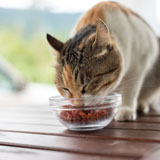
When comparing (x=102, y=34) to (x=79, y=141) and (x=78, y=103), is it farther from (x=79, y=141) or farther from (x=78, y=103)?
(x=79, y=141)

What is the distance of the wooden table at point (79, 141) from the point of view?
95 centimetres

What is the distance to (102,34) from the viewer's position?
1.37m

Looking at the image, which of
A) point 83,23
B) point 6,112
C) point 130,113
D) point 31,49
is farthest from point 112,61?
point 31,49

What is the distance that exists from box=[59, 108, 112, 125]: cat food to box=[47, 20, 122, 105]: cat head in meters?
0.08

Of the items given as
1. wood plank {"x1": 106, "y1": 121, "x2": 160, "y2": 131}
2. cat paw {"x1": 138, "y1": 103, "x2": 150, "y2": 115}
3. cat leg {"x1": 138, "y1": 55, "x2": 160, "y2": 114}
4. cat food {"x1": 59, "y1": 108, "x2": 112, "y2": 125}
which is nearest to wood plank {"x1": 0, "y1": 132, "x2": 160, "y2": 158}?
cat food {"x1": 59, "y1": 108, "x2": 112, "y2": 125}

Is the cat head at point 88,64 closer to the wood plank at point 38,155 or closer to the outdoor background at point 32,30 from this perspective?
the wood plank at point 38,155

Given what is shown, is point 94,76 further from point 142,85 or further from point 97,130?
point 142,85

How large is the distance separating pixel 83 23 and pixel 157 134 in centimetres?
79

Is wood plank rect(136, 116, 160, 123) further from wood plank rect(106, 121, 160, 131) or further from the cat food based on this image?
the cat food

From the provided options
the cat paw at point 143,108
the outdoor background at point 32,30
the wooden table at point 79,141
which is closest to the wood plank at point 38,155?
the wooden table at point 79,141

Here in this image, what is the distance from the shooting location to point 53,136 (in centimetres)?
126

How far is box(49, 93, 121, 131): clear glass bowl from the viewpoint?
1295mm

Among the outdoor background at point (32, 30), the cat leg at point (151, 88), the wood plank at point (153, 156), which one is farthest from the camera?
the outdoor background at point (32, 30)

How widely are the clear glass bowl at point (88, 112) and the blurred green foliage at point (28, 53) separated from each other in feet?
8.91
